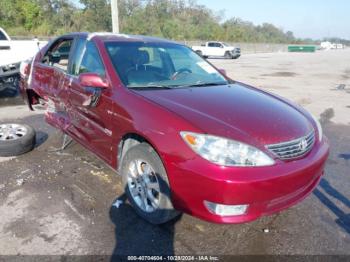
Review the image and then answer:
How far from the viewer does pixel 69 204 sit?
339 centimetres

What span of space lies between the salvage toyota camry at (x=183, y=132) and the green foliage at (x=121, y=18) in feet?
129

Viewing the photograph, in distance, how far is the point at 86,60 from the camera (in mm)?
3895

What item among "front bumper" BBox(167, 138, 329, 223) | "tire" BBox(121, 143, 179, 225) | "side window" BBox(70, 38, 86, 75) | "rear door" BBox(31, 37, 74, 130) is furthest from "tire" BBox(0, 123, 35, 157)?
"front bumper" BBox(167, 138, 329, 223)

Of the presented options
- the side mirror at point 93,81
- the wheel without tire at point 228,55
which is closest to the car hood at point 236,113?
the side mirror at point 93,81

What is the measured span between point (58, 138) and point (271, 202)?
3834mm

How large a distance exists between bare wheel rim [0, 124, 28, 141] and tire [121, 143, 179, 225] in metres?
2.30

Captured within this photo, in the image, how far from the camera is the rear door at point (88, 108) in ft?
11.2

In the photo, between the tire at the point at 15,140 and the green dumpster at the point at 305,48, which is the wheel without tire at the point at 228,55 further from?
the green dumpster at the point at 305,48

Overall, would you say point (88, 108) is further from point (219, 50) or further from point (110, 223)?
point (219, 50)

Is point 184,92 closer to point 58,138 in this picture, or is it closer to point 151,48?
point 151,48

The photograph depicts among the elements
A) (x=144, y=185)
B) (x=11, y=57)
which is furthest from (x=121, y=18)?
(x=144, y=185)

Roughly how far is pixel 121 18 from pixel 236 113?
52.9 metres

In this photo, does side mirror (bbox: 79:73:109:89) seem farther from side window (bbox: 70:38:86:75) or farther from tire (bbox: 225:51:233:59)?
tire (bbox: 225:51:233:59)

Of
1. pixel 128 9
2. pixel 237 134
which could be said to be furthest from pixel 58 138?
pixel 128 9
